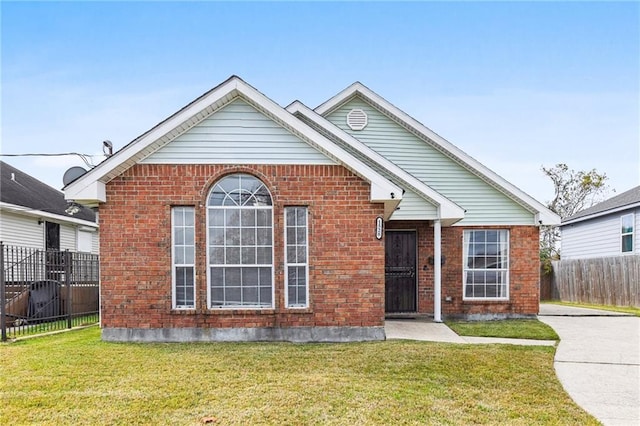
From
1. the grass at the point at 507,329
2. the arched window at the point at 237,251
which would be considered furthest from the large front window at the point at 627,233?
the arched window at the point at 237,251

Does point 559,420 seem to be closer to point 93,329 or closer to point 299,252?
point 299,252

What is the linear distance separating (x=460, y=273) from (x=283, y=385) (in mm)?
7849

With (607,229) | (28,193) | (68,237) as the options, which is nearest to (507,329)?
(607,229)

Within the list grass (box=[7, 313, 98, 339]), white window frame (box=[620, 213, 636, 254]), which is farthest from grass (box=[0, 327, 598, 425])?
white window frame (box=[620, 213, 636, 254])

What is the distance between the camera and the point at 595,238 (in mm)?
21109

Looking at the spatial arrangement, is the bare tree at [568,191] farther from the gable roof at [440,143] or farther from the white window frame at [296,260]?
the white window frame at [296,260]

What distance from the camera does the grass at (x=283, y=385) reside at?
4.90m

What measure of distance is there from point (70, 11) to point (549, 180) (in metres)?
30.4

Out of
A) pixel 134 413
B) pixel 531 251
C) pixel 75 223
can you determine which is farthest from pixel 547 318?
pixel 75 223

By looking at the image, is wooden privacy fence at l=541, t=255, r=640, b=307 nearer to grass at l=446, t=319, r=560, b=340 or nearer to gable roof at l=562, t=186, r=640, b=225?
gable roof at l=562, t=186, r=640, b=225

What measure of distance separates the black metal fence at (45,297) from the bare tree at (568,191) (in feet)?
90.3

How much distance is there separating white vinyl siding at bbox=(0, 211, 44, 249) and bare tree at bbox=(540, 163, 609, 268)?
28.7 m

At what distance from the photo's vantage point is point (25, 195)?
1822 centimetres

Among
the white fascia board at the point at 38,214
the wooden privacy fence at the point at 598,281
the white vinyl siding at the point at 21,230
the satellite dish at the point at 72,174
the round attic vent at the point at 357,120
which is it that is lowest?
the wooden privacy fence at the point at 598,281
